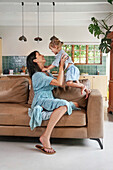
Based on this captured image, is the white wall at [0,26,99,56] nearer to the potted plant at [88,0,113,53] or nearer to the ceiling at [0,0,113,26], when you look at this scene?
the ceiling at [0,0,113,26]

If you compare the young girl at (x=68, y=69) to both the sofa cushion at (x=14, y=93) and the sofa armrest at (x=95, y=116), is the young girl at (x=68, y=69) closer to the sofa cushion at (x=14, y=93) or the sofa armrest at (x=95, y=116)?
the sofa armrest at (x=95, y=116)

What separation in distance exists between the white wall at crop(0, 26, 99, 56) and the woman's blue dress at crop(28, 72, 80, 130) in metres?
5.40

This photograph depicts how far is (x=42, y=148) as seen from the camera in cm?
247

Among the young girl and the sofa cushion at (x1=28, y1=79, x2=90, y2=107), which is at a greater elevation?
the young girl

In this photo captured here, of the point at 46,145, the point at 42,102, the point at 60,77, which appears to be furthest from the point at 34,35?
the point at 46,145

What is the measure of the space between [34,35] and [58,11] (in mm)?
2245

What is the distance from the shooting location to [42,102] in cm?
270

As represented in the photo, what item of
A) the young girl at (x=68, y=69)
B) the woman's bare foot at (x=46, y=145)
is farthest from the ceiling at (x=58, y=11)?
the woman's bare foot at (x=46, y=145)

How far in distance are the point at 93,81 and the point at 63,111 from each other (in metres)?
5.34

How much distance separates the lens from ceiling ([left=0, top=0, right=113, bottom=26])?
18.3 ft

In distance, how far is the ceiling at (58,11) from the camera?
557 centimetres

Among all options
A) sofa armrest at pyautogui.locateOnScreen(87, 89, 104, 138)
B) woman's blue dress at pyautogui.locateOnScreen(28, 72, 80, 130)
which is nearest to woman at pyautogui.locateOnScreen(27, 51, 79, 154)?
woman's blue dress at pyautogui.locateOnScreen(28, 72, 80, 130)

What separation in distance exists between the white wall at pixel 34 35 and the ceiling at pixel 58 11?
0.40 metres

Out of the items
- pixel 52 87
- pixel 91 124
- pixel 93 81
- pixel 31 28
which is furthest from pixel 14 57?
pixel 91 124
